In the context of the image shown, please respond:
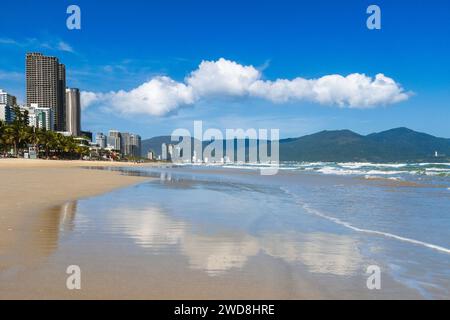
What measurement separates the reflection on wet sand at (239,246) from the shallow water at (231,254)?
0.02 meters

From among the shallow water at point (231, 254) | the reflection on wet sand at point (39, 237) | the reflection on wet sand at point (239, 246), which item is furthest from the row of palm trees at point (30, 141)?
the reflection on wet sand at point (239, 246)

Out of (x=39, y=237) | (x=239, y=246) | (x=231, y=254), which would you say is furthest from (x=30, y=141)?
(x=231, y=254)

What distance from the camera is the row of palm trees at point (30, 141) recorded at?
356ft

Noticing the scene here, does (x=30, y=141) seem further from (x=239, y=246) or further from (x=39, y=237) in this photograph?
(x=239, y=246)

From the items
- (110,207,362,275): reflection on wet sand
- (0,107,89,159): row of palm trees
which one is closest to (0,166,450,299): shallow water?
(110,207,362,275): reflection on wet sand

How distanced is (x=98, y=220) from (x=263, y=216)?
4948 millimetres

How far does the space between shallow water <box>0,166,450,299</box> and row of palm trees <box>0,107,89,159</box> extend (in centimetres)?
10983

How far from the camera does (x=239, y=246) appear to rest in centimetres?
796

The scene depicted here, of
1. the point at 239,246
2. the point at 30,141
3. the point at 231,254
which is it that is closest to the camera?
the point at 231,254

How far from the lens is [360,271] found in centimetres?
617

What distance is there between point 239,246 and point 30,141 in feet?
413

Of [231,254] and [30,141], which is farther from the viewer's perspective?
[30,141]
